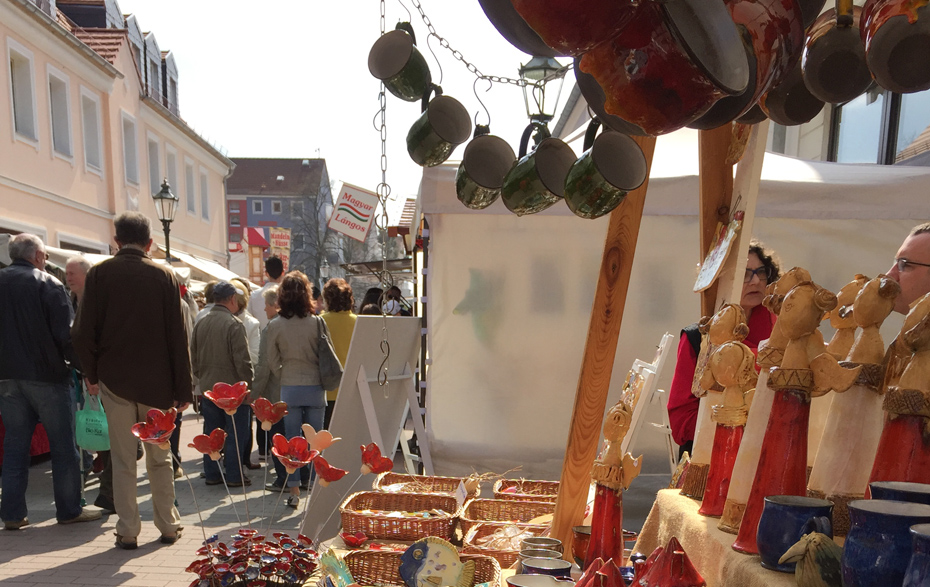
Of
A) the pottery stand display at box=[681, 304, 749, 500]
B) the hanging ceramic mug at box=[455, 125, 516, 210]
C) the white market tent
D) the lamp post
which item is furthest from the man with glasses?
the lamp post

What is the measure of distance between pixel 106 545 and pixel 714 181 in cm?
392

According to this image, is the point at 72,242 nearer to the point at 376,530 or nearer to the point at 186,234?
the point at 186,234

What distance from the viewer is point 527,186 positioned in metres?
1.73

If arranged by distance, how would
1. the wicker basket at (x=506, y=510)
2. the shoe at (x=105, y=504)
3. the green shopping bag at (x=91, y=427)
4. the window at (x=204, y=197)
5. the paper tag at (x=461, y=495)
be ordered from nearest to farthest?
the wicker basket at (x=506, y=510), the paper tag at (x=461, y=495), the green shopping bag at (x=91, y=427), the shoe at (x=105, y=504), the window at (x=204, y=197)

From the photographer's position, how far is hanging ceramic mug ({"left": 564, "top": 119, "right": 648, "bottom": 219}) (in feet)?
4.61

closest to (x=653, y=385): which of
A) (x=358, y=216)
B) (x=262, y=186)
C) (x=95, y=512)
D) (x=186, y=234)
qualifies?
(x=95, y=512)

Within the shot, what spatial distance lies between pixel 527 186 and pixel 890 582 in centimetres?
120

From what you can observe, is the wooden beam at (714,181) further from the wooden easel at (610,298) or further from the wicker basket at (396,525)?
the wicker basket at (396,525)

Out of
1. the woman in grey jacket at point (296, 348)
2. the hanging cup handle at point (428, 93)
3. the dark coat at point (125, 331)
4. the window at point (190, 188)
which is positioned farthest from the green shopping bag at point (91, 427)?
the window at point (190, 188)

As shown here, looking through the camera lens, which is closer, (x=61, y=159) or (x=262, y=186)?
(x=61, y=159)

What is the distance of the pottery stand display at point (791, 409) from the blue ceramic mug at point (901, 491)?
23 cm

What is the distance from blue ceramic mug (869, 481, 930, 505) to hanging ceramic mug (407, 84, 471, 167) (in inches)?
59.5

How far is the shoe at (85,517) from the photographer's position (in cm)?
423

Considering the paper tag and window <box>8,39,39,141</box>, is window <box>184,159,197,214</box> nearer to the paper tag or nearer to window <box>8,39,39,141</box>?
window <box>8,39,39,141</box>
